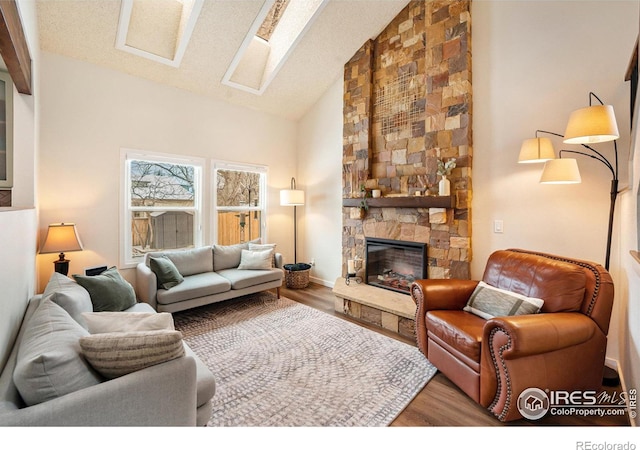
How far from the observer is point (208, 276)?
3.57 m

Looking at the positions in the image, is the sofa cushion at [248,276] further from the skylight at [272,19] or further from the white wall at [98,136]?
the skylight at [272,19]

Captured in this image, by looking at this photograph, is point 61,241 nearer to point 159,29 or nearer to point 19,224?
point 19,224

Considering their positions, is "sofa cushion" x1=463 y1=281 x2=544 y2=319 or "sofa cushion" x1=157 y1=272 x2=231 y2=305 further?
"sofa cushion" x1=157 y1=272 x2=231 y2=305

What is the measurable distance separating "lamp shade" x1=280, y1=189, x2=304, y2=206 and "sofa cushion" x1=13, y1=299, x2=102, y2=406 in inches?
137

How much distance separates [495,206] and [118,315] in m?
3.37

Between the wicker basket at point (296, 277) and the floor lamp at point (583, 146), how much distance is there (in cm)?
328

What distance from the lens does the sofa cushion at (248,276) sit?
3.54 meters

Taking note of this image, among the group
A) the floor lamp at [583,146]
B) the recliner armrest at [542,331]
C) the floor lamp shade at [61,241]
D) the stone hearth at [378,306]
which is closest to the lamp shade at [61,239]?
the floor lamp shade at [61,241]

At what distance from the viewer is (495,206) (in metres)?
2.93

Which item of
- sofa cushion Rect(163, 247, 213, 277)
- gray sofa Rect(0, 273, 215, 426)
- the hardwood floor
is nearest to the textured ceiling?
sofa cushion Rect(163, 247, 213, 277)

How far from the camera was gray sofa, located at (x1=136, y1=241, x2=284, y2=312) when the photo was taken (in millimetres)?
3010

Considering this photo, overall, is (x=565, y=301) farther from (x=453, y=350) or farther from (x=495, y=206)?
(x=495, y=206)

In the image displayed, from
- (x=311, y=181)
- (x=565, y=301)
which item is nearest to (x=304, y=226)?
(x=311, y=181)

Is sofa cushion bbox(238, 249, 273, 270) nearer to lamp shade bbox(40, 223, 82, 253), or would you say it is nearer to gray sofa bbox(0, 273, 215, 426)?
lamp shade bbox(40, 223, 82, 253)
